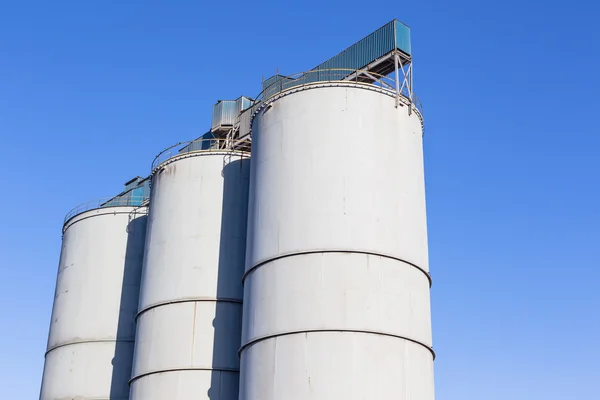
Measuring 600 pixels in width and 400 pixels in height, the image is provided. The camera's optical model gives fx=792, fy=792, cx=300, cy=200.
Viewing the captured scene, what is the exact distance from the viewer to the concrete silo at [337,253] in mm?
21109

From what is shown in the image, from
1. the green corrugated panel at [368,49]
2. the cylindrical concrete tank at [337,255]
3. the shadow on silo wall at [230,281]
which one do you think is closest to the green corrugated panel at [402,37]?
the green corrugated panel at [368,49]

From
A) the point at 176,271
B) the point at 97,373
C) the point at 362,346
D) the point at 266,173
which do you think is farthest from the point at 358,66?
the point at 97,373

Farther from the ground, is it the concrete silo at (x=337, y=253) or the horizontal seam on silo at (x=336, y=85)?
the horizontal seam on silo at (x=336, y=85)

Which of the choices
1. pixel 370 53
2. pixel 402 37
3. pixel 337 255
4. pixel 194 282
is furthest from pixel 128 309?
pixel 402 37

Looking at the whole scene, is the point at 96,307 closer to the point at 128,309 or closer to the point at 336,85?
the point at 128,309

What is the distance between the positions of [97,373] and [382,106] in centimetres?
1624

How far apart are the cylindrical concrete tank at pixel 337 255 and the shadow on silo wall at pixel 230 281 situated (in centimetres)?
333

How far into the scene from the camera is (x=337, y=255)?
22125mm

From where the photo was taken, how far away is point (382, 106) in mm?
24547

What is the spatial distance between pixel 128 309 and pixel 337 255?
534 inches

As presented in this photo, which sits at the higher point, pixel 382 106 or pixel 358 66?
pixel 358 66

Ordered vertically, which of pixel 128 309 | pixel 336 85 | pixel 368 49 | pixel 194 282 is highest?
pixel 368 49

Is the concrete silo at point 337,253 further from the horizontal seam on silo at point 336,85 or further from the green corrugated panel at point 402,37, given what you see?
the green corrugated panel at point 402,37

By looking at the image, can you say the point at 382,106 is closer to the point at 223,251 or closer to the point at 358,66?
the point at 358,66
